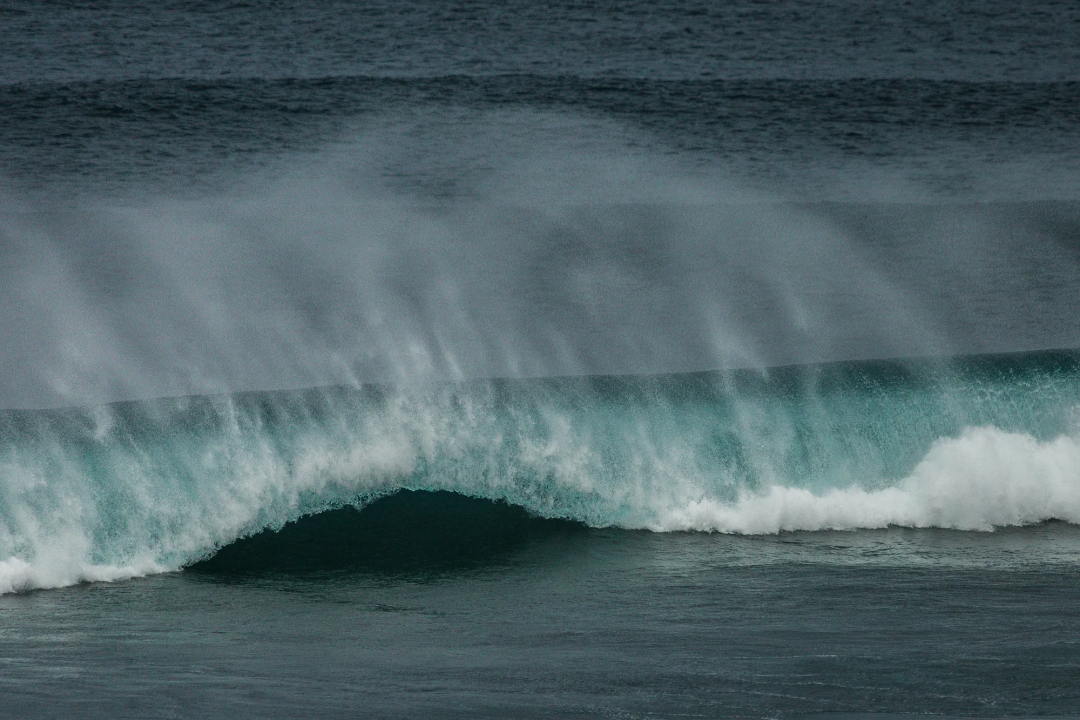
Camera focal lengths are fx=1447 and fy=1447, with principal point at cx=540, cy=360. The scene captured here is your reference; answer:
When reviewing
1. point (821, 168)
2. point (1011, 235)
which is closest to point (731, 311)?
point (1011, 235)

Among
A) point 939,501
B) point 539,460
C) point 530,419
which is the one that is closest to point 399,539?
point 539,460

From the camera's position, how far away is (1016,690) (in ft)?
29.8

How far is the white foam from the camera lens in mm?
13398

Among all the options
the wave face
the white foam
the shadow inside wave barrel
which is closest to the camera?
the shadow inside wave barrel

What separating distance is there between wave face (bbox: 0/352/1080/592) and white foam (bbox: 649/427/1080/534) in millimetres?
19

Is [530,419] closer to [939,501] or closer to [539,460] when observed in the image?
[539,460]

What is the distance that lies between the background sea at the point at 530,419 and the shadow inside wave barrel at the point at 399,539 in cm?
4

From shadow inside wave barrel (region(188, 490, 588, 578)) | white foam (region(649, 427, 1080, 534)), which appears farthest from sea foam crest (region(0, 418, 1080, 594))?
shadow inside wave barrel (region(188, 490, 588, 578))

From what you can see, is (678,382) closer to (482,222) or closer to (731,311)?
(731,311)

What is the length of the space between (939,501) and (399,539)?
16.7 feet

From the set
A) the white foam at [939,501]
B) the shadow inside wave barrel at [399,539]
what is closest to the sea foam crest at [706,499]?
the white foam at [939,501]

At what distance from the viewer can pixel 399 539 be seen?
1295 cm

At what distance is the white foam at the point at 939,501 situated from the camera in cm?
1340

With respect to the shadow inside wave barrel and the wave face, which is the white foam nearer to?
the wave face
